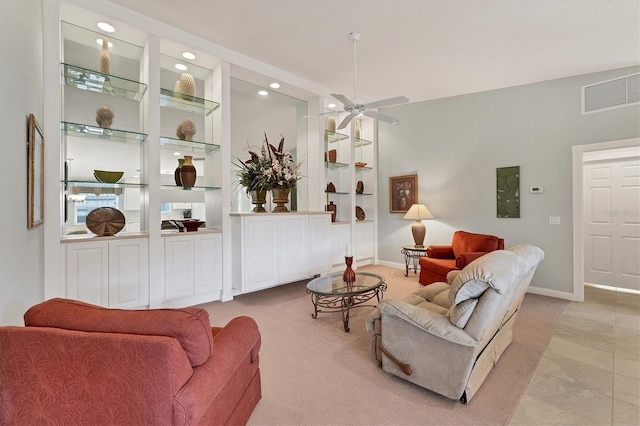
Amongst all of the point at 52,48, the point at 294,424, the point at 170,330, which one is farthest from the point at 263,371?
the point at 52,48

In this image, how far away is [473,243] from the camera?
4.18m

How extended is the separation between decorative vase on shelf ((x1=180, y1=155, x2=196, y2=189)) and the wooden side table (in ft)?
11.6

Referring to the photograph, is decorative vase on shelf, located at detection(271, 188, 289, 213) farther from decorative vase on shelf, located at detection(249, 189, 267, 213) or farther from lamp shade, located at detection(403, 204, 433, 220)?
lamp shade, located at detection(403, 204, 433, 220)

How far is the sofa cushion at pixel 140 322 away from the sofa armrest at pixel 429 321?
1309 mm

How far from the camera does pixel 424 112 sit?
5465 millimetres

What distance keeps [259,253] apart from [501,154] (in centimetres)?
405

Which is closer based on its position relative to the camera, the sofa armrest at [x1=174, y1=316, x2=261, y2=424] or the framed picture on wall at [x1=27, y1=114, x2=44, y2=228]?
the sofa armrest at [x1=174, y1=316, x2=261, y2=424]

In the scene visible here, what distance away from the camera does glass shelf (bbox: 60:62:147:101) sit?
287cm

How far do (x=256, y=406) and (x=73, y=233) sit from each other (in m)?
2.61

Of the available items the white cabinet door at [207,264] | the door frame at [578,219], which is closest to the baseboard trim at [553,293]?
the door frame at [578,219]

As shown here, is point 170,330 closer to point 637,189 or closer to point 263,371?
point 263,371

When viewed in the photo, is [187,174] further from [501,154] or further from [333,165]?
[501,154]

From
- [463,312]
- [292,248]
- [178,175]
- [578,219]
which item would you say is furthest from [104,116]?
[578,219]

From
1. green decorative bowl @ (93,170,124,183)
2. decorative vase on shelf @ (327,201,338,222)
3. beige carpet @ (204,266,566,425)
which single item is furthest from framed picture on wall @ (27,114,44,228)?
decorative vase on shelf @ (327,201,338,222)
